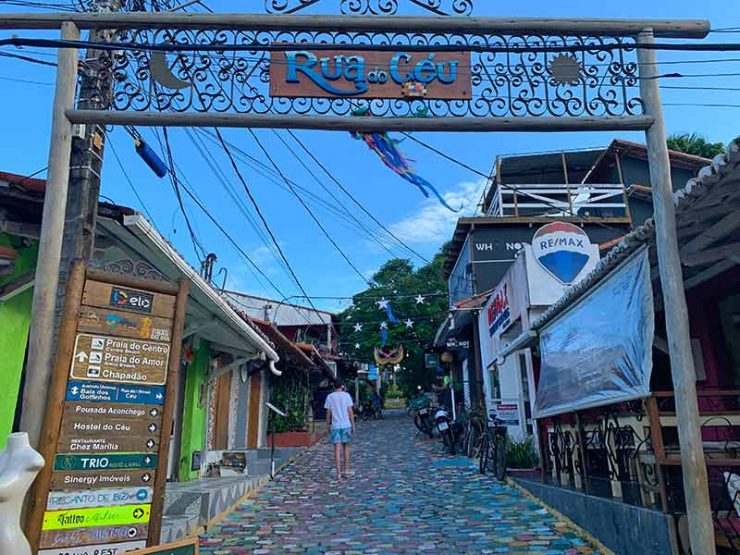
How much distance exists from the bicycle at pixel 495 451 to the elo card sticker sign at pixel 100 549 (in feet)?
21.9

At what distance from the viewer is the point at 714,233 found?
14.8ft

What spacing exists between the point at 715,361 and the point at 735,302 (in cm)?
83

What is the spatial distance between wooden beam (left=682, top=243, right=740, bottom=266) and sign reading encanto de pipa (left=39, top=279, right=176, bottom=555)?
4.64 m

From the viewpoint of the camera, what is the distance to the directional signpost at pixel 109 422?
131 inches

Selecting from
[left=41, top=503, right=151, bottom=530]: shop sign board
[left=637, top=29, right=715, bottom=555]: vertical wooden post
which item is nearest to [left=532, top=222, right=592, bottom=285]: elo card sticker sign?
[left=637, top=29, right=715, bottom=555]: vertical wooden post

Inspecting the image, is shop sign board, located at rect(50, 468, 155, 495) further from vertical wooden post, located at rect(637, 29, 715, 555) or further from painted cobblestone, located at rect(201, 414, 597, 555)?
vertical wooden post, located at rect(637, 29, 715, 555)

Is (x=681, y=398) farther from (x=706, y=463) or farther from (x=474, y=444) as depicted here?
(x=474, y=444)

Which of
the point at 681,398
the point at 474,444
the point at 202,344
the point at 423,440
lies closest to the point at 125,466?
the point at 681,398

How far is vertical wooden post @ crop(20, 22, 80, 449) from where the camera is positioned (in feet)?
12.0

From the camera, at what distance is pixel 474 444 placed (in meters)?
12.3

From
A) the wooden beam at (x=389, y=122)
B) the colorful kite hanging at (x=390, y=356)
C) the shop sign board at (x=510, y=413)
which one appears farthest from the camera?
the colorful kite hanging at (x=390, y=356)

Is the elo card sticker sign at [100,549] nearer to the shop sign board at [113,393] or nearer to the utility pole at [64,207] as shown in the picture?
the utility pole at [64,207]

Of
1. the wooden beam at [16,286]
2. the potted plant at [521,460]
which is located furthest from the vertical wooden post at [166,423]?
the potted plant at [521,460]

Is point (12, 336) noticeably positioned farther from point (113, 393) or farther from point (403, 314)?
Result: point (403, 314)
